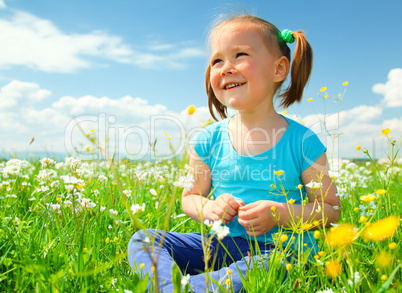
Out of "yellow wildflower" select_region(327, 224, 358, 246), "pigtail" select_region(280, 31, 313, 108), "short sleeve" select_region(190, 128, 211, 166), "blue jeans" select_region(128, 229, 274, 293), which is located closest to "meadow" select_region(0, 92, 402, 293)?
"yellow wildflower" select_region(327, 224, 358, 246)

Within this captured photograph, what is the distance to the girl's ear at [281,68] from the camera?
2.67 metres

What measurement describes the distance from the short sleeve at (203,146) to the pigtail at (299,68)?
0.74 m

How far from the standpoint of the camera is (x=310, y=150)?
8.13 feet

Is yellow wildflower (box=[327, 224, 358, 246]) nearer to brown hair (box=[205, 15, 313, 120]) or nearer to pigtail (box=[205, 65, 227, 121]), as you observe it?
brown hair (box=[205, 15, 313, 120])

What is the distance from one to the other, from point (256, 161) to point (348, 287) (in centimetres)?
112

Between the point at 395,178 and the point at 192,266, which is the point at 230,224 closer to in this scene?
the point at 192,266

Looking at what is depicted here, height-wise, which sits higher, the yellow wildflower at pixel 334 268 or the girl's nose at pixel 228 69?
the girl's nose at pixel 228 69

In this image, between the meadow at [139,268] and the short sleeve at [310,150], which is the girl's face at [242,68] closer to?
the short sleeve at [310,150]

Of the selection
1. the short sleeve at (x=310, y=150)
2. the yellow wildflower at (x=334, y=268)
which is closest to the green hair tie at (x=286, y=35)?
the short sleeve at (x=310, y=150)

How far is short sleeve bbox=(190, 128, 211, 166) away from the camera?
2.72 metres

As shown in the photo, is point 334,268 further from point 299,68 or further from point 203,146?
point 299,68

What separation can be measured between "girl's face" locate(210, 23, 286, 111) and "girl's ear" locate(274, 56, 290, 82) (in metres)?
0.08

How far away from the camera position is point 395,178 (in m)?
5.81

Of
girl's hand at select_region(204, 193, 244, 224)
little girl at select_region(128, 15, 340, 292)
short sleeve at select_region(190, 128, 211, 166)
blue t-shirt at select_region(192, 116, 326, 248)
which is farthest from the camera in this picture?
short sleeve at select_region(190, 128, 211, 166)
